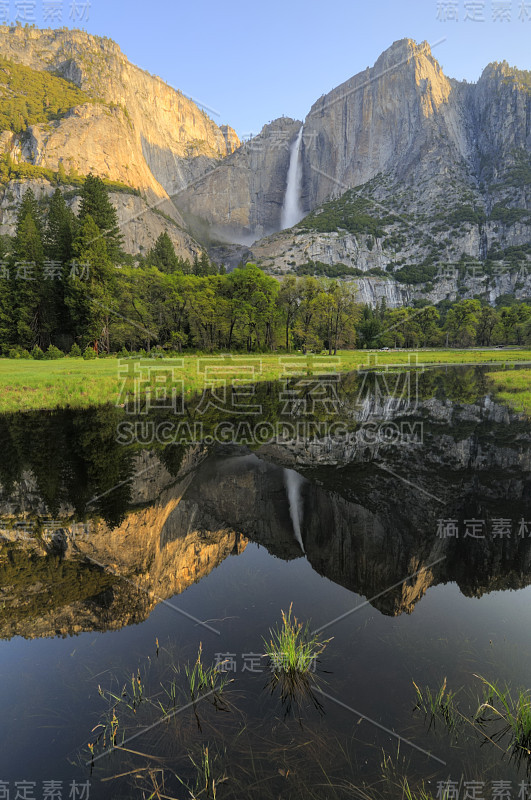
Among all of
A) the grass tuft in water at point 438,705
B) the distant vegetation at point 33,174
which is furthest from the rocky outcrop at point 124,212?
the grass tuft in water at point 438,705

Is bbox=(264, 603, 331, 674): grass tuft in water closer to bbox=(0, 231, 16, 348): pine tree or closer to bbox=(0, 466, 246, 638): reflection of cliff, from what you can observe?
bbox=(0, 466, 246, 638): reflection of cliff

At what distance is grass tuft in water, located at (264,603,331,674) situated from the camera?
4.80m

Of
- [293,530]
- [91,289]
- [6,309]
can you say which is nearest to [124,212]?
[6,309]

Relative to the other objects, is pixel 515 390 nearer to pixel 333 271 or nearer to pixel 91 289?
pixel 91 289

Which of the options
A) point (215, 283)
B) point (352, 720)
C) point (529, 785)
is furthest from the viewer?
point (215, 283)

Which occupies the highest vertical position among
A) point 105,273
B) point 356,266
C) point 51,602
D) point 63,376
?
point 356,266

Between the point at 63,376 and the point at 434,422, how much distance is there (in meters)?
24.5

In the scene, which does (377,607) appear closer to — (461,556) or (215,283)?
(461,556)

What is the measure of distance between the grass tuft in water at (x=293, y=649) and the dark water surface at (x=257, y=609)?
17 centimetres

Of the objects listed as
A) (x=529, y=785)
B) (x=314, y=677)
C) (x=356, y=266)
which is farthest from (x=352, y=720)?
(x=356, y=266)

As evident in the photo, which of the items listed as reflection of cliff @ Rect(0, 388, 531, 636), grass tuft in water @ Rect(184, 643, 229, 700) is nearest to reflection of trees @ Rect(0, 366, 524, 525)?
reflection of cliff @ Rect(0, 388, 531, 636)

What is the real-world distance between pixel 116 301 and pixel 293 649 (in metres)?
60.9

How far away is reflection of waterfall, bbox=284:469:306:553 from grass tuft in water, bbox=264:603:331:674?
8.78ft

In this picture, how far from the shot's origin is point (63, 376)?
28.2 m
